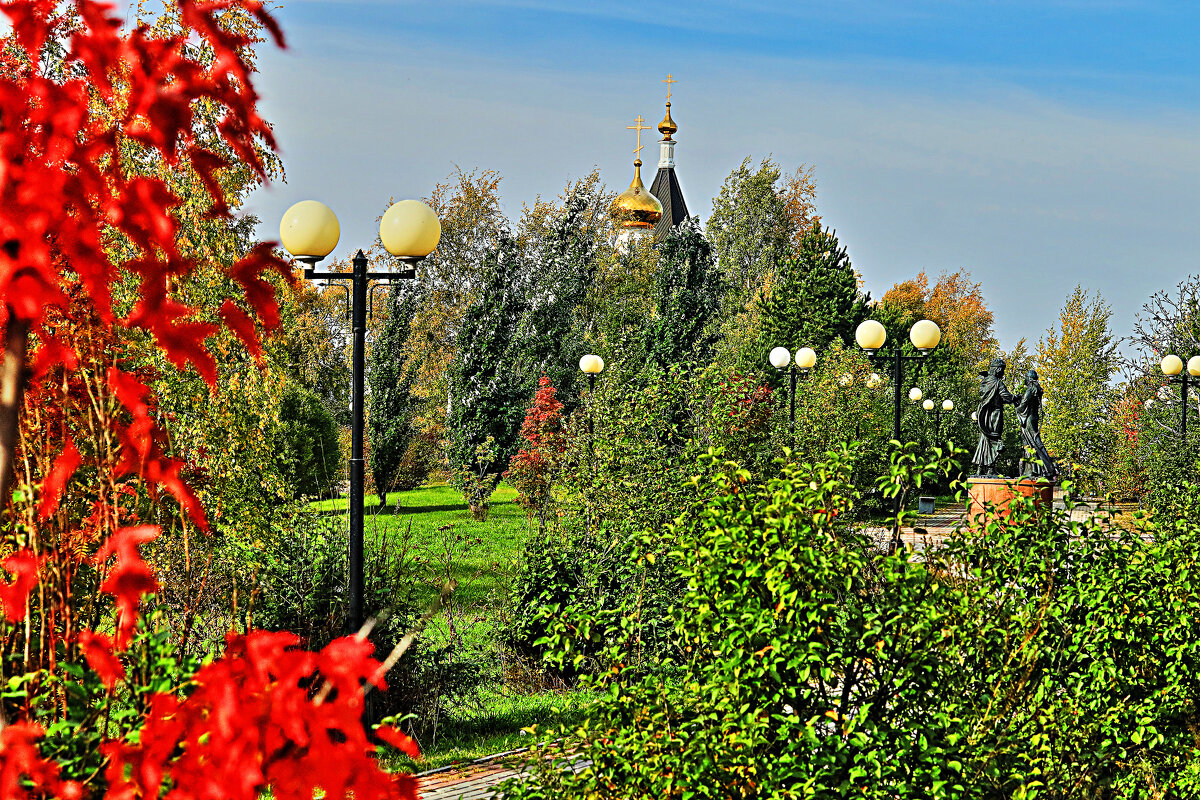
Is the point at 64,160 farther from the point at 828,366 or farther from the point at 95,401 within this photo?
the point at 828,366

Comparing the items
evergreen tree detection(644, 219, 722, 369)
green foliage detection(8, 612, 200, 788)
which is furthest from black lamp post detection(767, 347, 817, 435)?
green foliage detection(8, 612, 200, 788)

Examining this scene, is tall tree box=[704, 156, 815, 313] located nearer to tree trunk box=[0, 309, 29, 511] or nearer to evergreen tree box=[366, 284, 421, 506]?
evergreen tree box=[366, 284, 421, 506]

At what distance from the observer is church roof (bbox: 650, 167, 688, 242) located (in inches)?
1948

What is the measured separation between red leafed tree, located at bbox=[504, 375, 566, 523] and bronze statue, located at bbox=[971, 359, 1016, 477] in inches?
282

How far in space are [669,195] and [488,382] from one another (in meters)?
32.2

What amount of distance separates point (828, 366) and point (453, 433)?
26.5 feet

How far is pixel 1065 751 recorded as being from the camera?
4117mm

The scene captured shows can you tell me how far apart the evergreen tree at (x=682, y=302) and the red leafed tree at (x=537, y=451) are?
6562mm

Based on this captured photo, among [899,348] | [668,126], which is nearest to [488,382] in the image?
[899,348]

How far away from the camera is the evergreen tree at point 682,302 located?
24.2 m

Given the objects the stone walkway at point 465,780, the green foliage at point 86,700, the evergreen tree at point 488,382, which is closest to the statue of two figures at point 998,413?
the evergreen tree at point 488,382

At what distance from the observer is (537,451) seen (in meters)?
16.5

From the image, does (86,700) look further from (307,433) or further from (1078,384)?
(1078,384)

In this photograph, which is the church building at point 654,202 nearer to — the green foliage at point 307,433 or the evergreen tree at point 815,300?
the evergreen tree at point 815,300
